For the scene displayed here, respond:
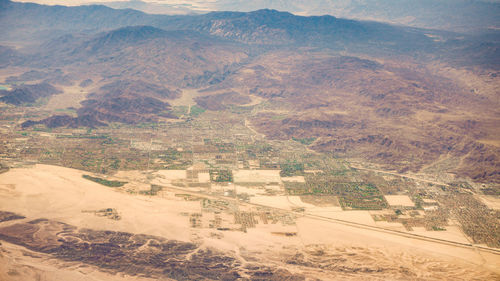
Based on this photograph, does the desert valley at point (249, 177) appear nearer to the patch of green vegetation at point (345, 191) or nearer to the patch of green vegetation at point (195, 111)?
the patch of green vegetation at point (345, 191)

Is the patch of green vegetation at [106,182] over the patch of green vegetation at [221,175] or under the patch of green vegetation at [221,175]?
under

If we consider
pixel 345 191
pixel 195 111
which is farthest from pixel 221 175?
pixel 195 111

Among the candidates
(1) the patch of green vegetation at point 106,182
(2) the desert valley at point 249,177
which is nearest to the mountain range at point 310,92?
(2) the desert valley at point 249,177

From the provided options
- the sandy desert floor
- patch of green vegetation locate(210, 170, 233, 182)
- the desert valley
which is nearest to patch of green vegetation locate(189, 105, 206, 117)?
the desert valley

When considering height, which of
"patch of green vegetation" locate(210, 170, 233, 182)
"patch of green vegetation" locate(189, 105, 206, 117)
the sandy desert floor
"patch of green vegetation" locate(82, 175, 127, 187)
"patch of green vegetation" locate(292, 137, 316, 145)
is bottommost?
the sandy desert floor

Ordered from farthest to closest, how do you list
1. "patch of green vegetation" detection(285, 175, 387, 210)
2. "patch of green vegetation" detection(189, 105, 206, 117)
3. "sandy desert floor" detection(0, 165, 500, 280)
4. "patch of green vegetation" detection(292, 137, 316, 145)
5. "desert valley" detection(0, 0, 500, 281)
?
1. "patch of green vegetation" detection(189, 105, 206, 117)
2. "patch of green vegetation" detection(292, 137, 316, 145)
3. "patch of green vegetation" detection(285, 175, 387, 210)
4. "desert valley" detection(0, 0, 500, 281)
5. "sandy desert floor" detection(0, 165, 500, 280)

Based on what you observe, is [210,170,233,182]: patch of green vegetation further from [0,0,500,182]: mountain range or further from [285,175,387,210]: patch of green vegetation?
[0,0,500,182]: mountain range
